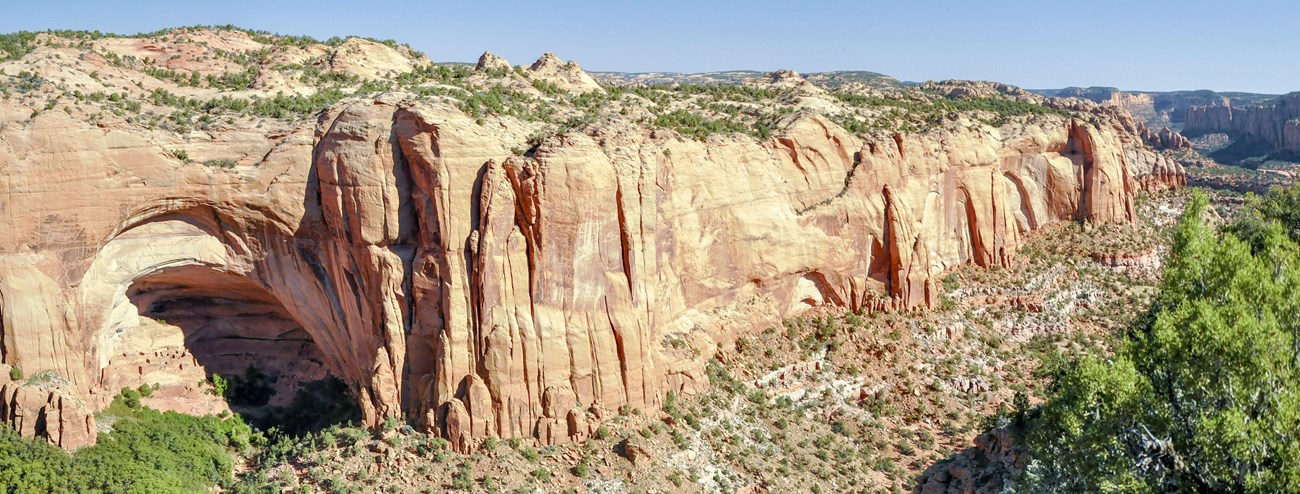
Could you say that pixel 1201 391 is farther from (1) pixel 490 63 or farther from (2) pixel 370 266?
(1) pixel 490 63

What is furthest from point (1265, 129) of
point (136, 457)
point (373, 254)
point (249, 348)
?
point (136, 457)

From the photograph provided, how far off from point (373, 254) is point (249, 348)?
32.6 ft

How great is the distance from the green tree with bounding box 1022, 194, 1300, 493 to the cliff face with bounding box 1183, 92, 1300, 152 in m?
148

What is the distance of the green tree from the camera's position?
19016 mm

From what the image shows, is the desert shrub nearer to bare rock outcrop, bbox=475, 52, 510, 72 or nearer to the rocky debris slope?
the rocky debris slope

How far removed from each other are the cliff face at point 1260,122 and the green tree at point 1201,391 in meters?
148

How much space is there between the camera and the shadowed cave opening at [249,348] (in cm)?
3712

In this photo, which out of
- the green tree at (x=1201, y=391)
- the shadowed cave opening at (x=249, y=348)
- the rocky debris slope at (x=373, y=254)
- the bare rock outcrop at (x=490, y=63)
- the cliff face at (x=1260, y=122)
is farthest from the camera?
the cliff face at (x=1260, y=122)

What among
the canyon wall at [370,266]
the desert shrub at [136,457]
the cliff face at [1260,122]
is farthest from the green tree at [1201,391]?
the cliff face at [1260,122]

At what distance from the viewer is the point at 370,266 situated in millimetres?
34875

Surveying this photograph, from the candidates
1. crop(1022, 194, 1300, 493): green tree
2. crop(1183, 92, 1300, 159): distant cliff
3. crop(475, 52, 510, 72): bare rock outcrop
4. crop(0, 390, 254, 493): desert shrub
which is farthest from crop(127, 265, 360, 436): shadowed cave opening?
crop(1183, 92, 1300, 159): distant cliff

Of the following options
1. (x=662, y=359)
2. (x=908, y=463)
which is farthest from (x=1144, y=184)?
(x=662, y=359)

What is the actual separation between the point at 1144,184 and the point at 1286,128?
94359mm

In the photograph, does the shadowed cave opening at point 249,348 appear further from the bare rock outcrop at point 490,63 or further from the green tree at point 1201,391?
the green tree at point 1201,391
